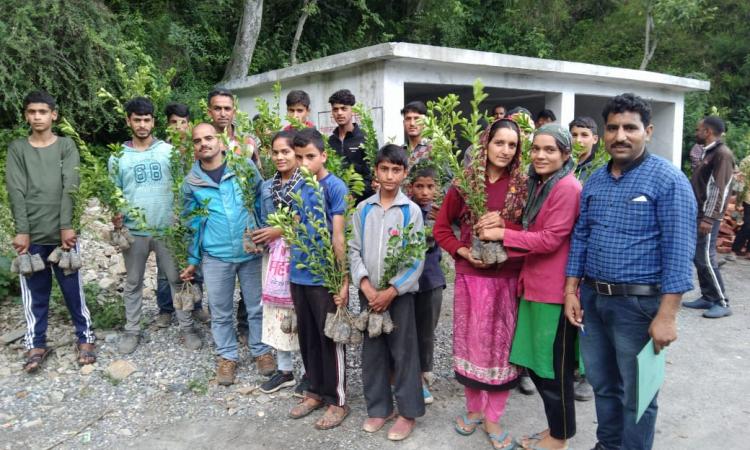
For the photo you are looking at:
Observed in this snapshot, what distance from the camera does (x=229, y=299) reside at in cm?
402

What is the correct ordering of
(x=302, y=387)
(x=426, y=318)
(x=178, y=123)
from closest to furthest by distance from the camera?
(x=426, y=318)
(x=302, y=387)
(x=178, y=123)

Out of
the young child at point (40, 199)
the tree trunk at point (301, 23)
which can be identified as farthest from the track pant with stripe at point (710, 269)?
the tree trunk at point (301, 23)

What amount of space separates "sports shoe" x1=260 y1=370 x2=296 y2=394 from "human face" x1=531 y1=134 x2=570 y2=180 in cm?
231

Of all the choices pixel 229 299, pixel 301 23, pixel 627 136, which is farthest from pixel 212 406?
pixel 301 23

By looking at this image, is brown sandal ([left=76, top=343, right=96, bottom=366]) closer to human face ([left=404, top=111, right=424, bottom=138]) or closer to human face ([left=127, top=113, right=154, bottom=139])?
human face ([left=127, top=113, right=154, bottom=139])

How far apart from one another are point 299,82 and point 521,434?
7.12 metres

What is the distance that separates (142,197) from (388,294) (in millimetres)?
2338

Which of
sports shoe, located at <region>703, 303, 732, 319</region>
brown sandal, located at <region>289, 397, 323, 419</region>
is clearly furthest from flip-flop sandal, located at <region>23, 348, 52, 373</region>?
sports shoe, located at <region>703, 303, 732, 319</region>

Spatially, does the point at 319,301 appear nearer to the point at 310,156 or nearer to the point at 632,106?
the point at 310,156

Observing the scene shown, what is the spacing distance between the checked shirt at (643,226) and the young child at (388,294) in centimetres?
99

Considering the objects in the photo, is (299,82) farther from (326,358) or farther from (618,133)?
(618,133)

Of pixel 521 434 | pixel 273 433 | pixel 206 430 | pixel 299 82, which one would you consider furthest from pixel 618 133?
pixel 299 82

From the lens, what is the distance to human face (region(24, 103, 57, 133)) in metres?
3.97

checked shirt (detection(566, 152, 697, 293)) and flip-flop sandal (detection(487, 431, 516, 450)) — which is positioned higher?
checked shirt (detection(566, 152, 697, 293))
